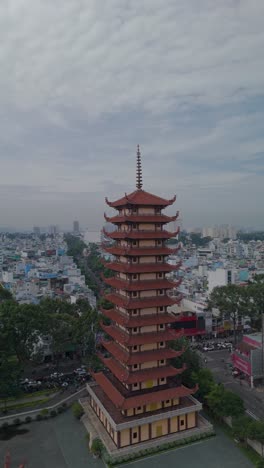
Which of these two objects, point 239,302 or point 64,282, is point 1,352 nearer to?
point 239,302

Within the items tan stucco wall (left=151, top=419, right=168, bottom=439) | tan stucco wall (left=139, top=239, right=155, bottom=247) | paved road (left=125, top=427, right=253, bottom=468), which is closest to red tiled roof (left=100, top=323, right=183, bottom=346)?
tan stucco wall (left=151, top=419, right=168, bottom=439)

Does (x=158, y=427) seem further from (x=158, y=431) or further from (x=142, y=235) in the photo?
(x=142, y=235)

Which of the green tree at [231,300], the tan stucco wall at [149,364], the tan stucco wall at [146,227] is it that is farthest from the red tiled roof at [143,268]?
the green tree at [231,300]

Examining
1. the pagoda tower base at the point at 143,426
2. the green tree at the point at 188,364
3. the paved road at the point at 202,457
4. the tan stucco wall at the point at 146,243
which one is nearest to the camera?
the paved road at the point at 202,457

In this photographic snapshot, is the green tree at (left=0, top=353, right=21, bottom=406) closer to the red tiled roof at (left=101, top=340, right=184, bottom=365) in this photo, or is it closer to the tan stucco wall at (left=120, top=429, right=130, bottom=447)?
the red tiled roof at (left=101, top=340, right=184, bottom=365)

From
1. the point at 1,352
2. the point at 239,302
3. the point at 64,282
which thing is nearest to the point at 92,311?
the point at 1,352

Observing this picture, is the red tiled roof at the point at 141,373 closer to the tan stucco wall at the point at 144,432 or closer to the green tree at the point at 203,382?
the tan stucco wall at the point at 144,432

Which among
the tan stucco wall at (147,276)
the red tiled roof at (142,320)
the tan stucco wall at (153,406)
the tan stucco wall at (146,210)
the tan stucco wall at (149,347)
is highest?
the tan stucco wall at (146,210)
